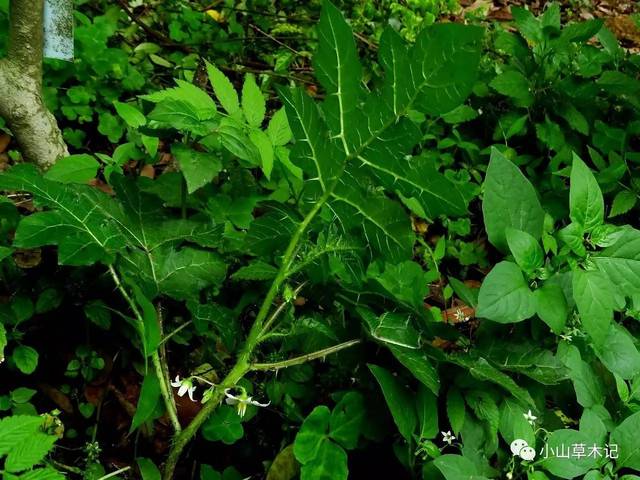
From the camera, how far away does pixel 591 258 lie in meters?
1.71

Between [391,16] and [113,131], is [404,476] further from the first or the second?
[391,16]

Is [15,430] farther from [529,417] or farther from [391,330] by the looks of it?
[529,417]

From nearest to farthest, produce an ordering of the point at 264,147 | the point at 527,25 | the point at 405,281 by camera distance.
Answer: the point at 264,147, the point at 405,281, the point at 527,25

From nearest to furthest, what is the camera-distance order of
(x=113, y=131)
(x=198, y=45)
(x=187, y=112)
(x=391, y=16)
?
(x=187, y=112) < (x=113, y=131) < (x=198, y=45) < (x=391, y=16)

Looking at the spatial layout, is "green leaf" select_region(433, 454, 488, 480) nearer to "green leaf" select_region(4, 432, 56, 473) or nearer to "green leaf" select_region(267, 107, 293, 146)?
"green leaf" select_region(4, 432, 56, 473)

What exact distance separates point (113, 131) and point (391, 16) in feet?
6.05

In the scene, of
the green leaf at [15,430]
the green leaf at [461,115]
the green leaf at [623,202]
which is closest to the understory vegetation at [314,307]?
the green leaf at [15,430]

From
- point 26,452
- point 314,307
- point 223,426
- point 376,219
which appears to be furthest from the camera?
point 314,307

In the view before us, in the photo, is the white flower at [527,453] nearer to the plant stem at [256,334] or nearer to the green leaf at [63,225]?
the plant stem at [256,334]

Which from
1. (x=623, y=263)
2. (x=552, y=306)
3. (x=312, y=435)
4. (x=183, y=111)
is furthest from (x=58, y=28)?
(x=623, y=263)

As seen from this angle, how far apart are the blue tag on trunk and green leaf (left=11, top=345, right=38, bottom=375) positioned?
3.14 ft

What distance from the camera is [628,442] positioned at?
164cm

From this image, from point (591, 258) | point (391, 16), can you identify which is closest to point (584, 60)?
point (391, 16)

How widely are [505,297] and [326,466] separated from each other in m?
0.62
